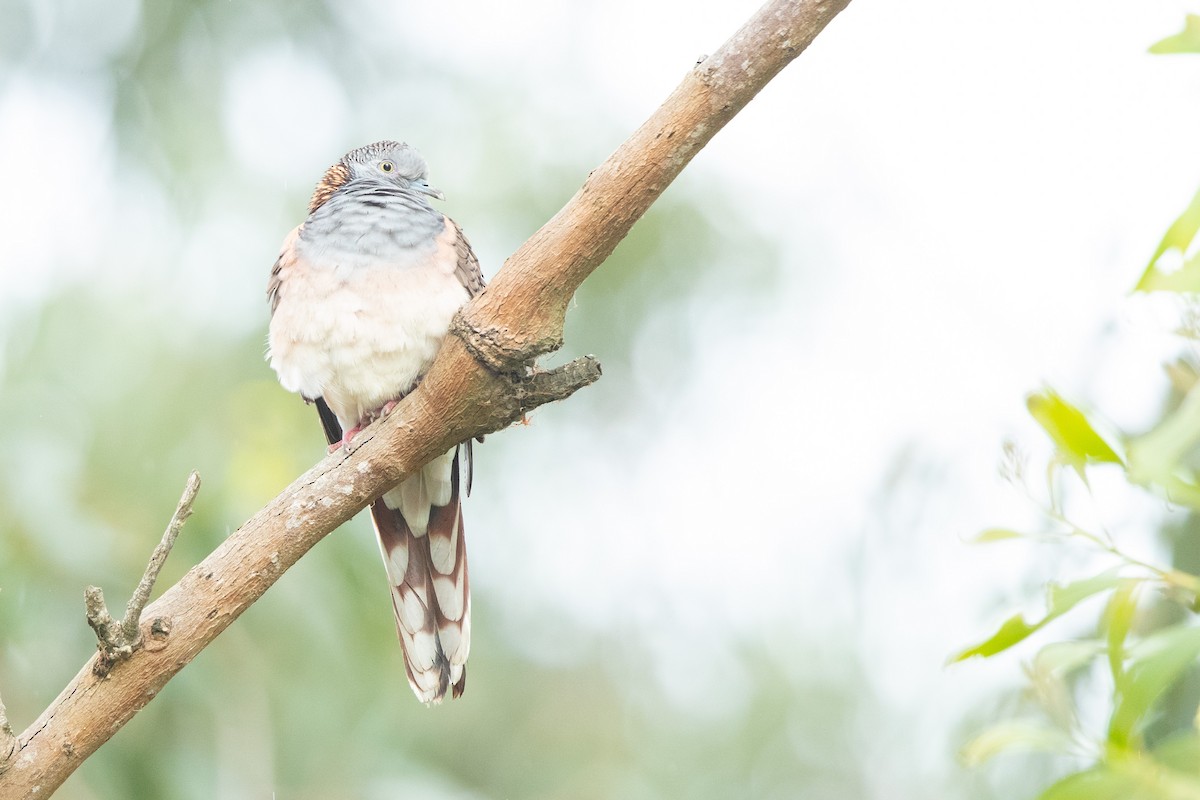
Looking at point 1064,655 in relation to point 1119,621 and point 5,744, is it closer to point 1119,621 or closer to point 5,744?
point 1119,621

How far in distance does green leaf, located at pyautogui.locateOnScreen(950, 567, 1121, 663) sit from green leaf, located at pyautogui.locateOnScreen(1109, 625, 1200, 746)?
0.24 ft

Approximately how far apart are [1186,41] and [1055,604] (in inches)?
22.7

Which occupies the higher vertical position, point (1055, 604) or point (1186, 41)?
point (1186, 41)

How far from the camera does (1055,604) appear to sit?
1.31m

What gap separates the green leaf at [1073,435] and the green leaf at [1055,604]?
0.12m

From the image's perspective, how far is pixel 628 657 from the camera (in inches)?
321

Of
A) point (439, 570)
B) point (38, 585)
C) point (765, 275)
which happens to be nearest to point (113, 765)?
point (38, 585)

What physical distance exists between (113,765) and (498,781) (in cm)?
281

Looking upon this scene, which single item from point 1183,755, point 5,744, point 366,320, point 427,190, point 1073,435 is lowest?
point 1183,755

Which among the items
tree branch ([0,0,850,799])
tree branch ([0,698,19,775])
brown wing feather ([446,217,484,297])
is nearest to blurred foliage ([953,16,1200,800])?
tree branch ([0,0,850,799])

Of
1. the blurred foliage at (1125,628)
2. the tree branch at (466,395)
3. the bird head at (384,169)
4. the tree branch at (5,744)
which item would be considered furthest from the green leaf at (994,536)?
the bird head at (384,169)

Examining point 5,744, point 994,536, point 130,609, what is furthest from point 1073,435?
point 5,744

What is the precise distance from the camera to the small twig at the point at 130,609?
7.30ft

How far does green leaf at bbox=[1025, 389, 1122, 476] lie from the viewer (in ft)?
4.41
